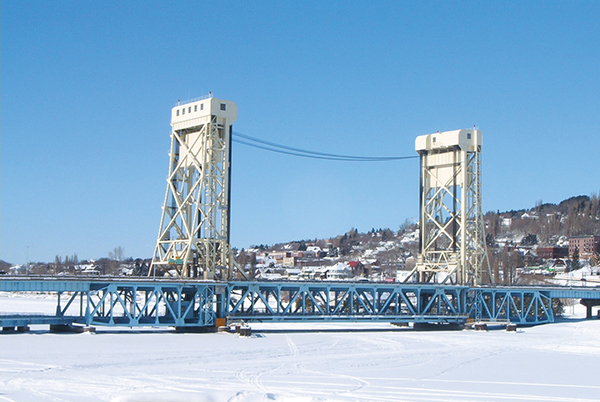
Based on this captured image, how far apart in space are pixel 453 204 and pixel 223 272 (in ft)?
78.2

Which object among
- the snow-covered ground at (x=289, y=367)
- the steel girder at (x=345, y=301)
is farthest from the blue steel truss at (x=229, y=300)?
the snow-covered ground at (x=289, y=367)

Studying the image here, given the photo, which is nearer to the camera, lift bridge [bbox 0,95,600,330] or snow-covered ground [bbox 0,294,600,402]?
snow-covered ground [bbox 0,294,600,402]

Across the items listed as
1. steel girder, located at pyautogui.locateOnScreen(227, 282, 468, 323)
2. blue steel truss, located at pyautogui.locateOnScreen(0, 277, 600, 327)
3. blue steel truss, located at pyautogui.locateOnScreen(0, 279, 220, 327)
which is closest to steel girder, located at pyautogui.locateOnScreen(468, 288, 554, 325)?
blue steel truss, located at pyautogui.locateOnScreen(0, 277, 600, 327)

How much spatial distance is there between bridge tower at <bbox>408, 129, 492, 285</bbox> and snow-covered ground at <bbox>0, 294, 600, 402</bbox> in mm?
14839

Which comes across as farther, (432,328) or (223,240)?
(432,328)

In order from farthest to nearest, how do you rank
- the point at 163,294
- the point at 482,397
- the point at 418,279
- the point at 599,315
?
the point at 599,315 → the point at 418,279 → the point at 163,294 → the point at 482,397

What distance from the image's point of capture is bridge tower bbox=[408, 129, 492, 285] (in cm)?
6650

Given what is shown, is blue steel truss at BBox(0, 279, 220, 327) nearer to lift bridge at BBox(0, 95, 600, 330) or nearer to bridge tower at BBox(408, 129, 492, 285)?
lift bridge at BBox(0, 95, 600, 330)

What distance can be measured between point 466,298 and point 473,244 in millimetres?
5362

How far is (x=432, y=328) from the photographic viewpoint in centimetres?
6562

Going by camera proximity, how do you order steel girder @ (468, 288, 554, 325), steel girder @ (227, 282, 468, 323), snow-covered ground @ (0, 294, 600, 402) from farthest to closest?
steel girder @ (468, 288, 554, 325), steel girder @ (227, 282, 468, 323), snow-covered ground @ (0, 294, 600, 402)

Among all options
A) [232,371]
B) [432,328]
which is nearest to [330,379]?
[232,371]

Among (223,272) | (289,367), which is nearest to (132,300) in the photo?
(223,272)

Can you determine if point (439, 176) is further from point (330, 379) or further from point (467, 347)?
point (330, 379)
